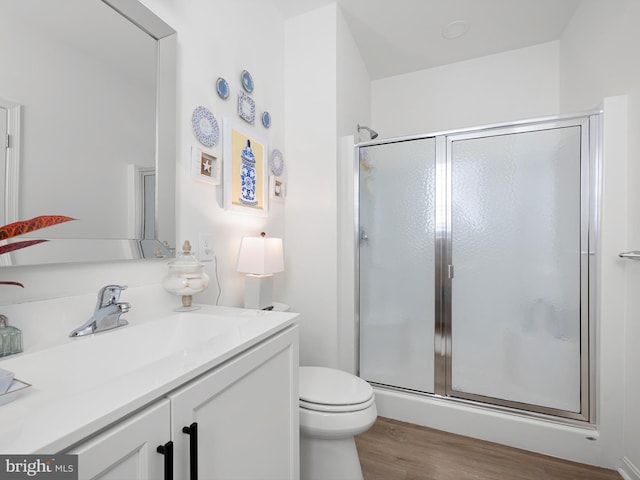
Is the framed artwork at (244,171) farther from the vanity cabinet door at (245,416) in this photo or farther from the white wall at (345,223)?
the vanity cabinet door at (245,416)

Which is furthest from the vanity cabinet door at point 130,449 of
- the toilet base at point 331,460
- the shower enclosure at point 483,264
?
the shower enclosure at point 483,264

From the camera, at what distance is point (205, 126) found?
131 centimetres

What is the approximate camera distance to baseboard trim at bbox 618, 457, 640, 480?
134 cm

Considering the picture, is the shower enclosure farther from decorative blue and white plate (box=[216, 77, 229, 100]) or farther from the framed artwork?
decorative blue and white plate (box=[216, 77, 229, 100])

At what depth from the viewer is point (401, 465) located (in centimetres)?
148

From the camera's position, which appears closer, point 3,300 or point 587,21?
point 3,300

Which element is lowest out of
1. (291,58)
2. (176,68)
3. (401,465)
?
(401,465)

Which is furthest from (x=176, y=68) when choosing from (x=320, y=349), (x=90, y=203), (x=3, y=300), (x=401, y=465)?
(x=401, y=465)

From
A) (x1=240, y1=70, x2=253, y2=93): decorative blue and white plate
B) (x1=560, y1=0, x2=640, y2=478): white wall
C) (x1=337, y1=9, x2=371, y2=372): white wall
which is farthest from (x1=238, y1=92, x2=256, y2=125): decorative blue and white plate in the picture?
(x1=560, y1=0, x2=640, y2=478): white wall

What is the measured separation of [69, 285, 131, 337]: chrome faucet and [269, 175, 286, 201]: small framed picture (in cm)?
107

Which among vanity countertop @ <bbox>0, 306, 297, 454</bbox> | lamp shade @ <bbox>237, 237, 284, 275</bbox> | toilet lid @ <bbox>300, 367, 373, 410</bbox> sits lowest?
toilet lid @ <bbox>300, 367, 373, 410</bbox>

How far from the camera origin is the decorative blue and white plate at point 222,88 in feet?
4.59

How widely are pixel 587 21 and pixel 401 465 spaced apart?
109 inches

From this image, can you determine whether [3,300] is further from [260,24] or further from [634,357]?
[634,357]
